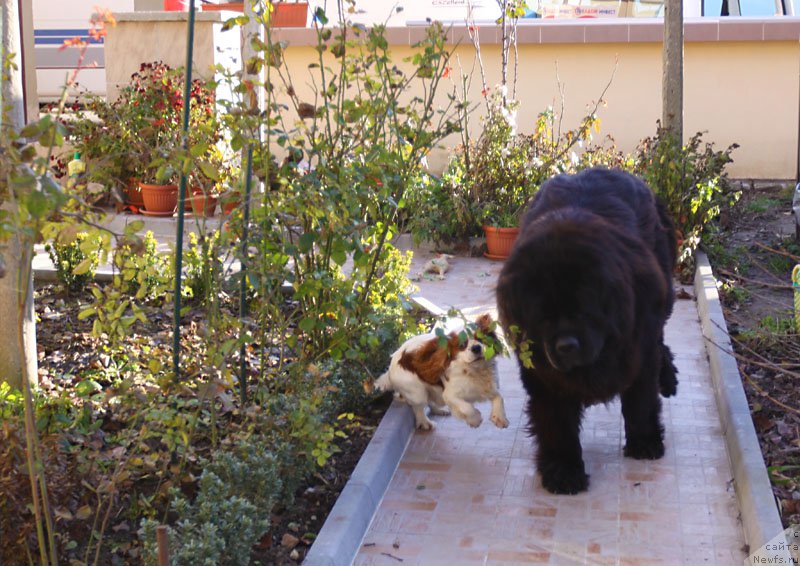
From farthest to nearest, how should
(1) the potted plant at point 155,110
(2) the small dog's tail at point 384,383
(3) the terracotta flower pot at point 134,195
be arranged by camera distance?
(3) the terracotta flower pot at point 134,195
(1) the potted plant at point 155,110
(2) the small dog's tail at point 384,383

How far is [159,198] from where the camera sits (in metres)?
10.6

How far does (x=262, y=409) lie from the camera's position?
14.1 feet

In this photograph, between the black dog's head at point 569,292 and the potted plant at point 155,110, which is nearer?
the black dog's head at point 569,292

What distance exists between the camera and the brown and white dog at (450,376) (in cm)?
482

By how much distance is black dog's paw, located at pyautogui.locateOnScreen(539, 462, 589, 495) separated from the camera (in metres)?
4.45

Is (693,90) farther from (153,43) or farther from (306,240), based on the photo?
(306,240)

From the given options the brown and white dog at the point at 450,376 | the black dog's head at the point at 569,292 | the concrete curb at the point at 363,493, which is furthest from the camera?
the brown and white dog at the point at 450,376

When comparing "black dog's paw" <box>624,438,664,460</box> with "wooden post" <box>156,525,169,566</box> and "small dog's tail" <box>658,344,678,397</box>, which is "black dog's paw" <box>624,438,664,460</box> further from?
"wooden post" <box>156,525,169,566</box>

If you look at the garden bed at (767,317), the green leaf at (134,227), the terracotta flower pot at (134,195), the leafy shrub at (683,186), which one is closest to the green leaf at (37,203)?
the green leaf at (134,227)

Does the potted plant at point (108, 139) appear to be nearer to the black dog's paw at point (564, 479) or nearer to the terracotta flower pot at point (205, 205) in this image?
the terracotta flower pot at point (205, 205)

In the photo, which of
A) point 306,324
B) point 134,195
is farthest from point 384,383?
point 134,195

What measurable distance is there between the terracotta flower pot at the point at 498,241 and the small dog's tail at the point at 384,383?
A: 4.22 metres

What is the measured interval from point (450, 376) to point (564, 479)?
0.80m

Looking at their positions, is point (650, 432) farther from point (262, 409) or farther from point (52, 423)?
point (52, 423)
